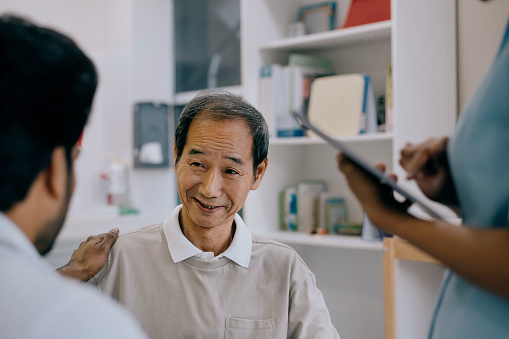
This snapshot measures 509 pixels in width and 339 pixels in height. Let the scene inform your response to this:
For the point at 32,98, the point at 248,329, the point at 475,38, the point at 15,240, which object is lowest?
the point at 248,329

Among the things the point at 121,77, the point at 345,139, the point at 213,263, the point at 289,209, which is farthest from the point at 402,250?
the point at 121,77

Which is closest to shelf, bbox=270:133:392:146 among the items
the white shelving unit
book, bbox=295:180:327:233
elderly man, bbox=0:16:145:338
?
the white shelving unit

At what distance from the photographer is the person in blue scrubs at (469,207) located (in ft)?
1.70

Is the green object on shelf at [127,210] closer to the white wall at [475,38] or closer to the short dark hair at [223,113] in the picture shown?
the short dark hair at [223,113]

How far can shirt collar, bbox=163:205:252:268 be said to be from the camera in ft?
4.64

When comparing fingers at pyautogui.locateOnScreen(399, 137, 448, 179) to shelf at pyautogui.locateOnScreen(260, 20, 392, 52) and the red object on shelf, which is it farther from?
the red object on shelf

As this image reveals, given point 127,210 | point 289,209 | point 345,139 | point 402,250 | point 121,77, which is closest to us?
A: point 402,250

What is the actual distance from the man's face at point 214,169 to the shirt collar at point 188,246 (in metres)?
0.06

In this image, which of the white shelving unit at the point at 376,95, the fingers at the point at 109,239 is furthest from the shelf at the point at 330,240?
the fingers at the point at 109,239

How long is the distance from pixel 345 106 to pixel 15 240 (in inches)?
78.7

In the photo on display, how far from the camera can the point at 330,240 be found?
2395 millimetres

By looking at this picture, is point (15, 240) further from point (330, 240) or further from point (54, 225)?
point (330, 240)

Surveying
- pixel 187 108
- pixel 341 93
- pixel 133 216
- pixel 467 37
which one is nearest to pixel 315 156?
pixel 341 93

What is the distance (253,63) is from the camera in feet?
8.70
